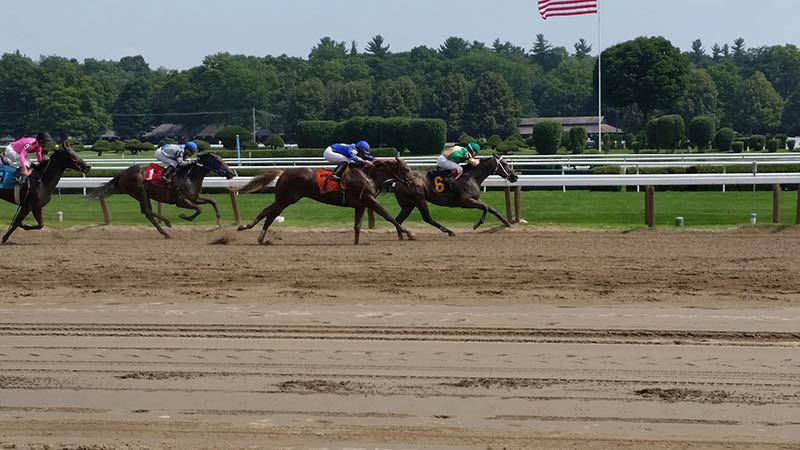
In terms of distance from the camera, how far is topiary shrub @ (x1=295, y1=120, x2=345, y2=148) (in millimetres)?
45034

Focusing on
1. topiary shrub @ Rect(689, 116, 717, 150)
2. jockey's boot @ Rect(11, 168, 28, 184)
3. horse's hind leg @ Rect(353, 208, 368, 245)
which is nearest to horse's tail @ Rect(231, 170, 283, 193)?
horse's hind leg @ Rect(353, 208, 368, 245)

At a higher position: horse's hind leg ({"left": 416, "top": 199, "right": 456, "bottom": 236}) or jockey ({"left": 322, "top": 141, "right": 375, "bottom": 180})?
jockey ({"left": 322, "top": 141, "right": 375, "bottom": 180})

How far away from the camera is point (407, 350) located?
766 cm

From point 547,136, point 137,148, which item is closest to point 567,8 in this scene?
point 547,136

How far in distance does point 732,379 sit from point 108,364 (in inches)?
147

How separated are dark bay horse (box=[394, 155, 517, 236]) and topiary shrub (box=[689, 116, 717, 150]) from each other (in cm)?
3474

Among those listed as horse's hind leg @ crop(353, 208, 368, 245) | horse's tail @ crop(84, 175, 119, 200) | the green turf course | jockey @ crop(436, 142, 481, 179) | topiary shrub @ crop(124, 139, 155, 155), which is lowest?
the green turf course

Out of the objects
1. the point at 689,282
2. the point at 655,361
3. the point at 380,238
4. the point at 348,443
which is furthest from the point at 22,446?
the point at 380,238

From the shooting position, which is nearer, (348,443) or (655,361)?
(348,443)

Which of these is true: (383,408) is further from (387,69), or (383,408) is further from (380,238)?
(387,69)

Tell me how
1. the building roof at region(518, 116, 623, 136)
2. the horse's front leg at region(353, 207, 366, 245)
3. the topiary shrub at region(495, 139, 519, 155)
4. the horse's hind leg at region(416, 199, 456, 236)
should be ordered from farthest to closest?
the building roof at region(518, 116, 623, 136)
the topiary shrub at region(495, 139, 519, 155)
the horse's hind leg at region(416, 199, 456, 236)
the horse's front leg at region(353, 207, 366, 245)

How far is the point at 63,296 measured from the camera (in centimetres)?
1076

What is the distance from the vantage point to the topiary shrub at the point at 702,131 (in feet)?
165

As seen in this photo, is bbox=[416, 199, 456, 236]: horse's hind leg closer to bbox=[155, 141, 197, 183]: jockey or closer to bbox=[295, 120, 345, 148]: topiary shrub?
bbox=[155, 141, 197, 183]: jockey
